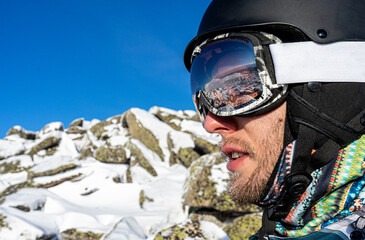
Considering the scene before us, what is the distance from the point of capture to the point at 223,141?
1683 millimetres

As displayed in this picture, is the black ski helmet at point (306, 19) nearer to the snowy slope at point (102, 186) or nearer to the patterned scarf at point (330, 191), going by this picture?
the patterned scarf at point (330, 191)

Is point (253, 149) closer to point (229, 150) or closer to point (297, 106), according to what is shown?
point (229, 150)

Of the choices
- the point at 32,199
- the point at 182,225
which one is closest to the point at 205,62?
the point at 182,225

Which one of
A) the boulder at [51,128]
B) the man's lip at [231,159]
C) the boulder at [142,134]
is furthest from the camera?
the boulder at [51,128]

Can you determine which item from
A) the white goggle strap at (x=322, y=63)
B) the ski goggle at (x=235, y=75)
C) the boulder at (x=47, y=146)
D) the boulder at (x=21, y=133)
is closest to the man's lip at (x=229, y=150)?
the ski goggle at (x=235, y=75)

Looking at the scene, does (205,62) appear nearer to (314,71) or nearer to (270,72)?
(270,72)

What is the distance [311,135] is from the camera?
53.9 inches

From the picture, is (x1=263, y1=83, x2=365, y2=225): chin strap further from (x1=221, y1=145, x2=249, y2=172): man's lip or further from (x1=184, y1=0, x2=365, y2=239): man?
(x1=221, y1=145, x2=249, y2=172): man's lip

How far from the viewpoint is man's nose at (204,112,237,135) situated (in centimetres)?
162

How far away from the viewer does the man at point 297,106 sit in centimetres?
133

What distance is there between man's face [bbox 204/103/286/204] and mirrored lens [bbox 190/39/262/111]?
12cm

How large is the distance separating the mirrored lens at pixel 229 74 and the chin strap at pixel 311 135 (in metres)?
0.24

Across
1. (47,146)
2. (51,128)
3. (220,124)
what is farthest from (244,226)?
(51,128)

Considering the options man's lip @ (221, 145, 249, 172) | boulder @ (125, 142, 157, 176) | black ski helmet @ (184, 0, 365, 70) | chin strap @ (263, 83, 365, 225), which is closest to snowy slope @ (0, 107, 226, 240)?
boulder @ (125, 142, 157, 176)
